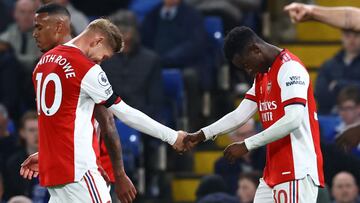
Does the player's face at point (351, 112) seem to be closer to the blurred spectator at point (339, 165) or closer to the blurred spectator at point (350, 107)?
the blurred spectator at point (350, 107)

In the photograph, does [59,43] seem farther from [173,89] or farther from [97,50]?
[173,89]

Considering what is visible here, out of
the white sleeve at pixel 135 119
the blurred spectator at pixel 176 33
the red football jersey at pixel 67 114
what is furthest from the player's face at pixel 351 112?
the red football jersey at pixel 67 114

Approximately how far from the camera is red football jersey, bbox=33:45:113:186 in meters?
8.55

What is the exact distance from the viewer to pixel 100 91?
8602 millimetres

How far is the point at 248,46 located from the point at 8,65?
15.8 ft

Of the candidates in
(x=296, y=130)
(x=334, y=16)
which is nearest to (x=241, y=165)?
(x=296, y=130)

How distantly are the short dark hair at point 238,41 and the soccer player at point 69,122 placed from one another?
952 mm

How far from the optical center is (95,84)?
338 inches

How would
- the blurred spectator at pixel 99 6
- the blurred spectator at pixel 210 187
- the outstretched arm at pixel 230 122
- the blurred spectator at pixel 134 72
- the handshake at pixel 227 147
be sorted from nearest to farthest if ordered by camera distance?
the handshake at pixel 227 147, the outstretched arm at pixel 230 122, the blurred spectator at pixel 210 187, the blurred spectator at pixel 134 72, the blurred spectator at pixel 99 6

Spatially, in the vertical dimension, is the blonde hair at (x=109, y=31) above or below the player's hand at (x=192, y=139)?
above

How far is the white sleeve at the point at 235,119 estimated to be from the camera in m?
9.62

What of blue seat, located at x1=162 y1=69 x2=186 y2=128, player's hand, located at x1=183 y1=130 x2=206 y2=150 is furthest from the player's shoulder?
blue seat, located at x1=162 y1=69 x2=186 y2=128

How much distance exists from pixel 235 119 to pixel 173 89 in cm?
428

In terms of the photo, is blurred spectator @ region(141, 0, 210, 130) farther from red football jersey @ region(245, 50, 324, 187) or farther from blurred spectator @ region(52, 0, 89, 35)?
red football jersey @ region(245, 50, 324, 187)
